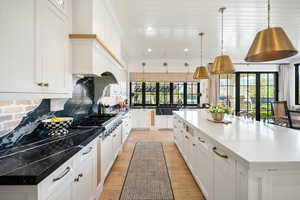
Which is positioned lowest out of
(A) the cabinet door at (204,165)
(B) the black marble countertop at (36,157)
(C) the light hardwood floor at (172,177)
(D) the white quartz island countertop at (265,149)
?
(C) the light hardwood floor at (172,177)

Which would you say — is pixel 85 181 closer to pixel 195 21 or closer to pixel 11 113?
pixel 11 113

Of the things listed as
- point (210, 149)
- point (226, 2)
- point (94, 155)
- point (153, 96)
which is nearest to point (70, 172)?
point (94, 155)

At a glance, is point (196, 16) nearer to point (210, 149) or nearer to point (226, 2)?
point (226, 2)

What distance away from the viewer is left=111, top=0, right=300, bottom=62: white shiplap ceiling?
Result: 2492mm

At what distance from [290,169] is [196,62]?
18.9 ft

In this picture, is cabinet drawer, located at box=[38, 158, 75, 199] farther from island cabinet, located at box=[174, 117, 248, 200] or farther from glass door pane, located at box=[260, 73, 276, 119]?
glass door pane, located at box=[260, 73, 276, 119]

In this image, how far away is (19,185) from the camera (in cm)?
86

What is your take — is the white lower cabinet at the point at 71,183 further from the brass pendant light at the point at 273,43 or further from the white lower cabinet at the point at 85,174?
the brass pendant light at the point at 273,43

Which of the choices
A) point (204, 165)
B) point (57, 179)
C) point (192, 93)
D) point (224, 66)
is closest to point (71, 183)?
point (57, 179)

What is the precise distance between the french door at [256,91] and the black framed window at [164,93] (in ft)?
8.97

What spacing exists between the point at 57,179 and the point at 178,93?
18.8ft

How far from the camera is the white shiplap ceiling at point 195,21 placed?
2492mm

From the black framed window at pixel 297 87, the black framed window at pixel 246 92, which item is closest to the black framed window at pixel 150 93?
the black framed window at pixel 246 92

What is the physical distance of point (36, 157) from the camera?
1.11 metres
